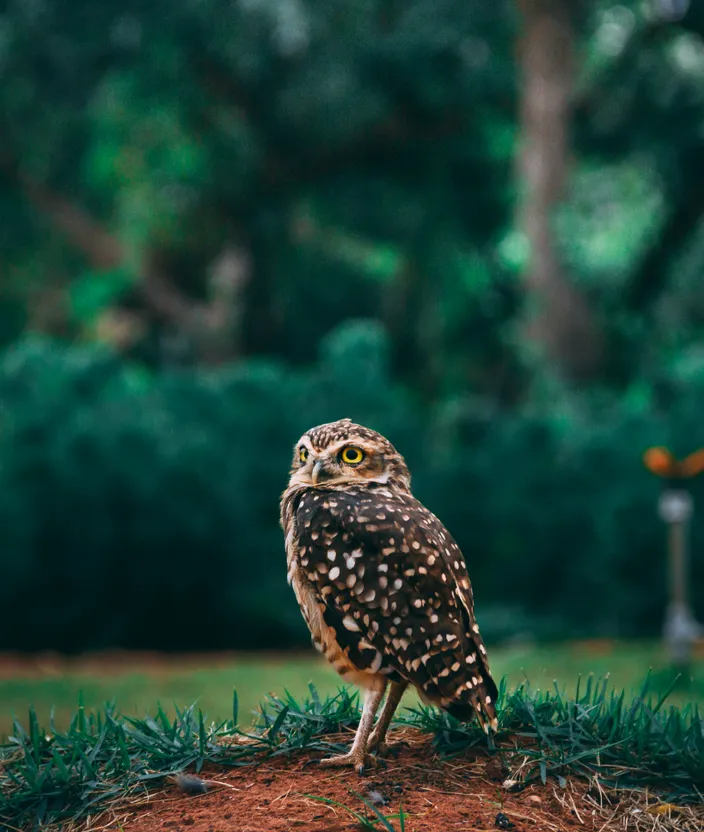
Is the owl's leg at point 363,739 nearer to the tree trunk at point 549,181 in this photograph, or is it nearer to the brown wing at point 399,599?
the brown wing at point 399,599

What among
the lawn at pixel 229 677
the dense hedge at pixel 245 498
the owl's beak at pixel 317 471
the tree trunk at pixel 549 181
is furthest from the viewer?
the tree trunk at pixel 549 181

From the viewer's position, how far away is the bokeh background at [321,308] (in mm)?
10422

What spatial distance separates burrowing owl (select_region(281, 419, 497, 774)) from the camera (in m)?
3.41

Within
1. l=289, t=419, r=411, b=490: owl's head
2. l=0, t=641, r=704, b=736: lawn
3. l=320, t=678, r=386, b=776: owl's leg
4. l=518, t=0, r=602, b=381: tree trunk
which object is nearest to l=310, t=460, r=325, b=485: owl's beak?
l=289, t=419, r=411, b=490: owl's head

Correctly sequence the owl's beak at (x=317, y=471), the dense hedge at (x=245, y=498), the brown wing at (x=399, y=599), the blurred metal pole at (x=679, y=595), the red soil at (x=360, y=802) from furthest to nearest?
the dense hedge at (x=245, y=498), the blurred metal pole at (x=679, y=595), the owl's beak at (x=317, y=471), the brown wing at (x=399, y=599), the red soil at (x=360, y=802)

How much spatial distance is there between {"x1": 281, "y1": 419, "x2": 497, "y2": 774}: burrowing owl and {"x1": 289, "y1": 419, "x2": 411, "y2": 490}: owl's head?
0.31 ft

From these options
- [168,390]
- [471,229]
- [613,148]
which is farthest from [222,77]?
[168,390]

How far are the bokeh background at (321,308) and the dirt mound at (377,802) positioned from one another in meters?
3.93

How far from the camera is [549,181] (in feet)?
52.0

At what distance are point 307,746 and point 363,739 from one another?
0.32m

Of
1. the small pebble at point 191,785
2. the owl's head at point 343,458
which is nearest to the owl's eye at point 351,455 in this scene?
the owl's head at point 343,458

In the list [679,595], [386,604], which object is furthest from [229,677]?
[386,604]

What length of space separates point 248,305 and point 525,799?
1843 centimetres

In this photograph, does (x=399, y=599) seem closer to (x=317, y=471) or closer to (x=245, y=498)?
(x=317, y=471)
